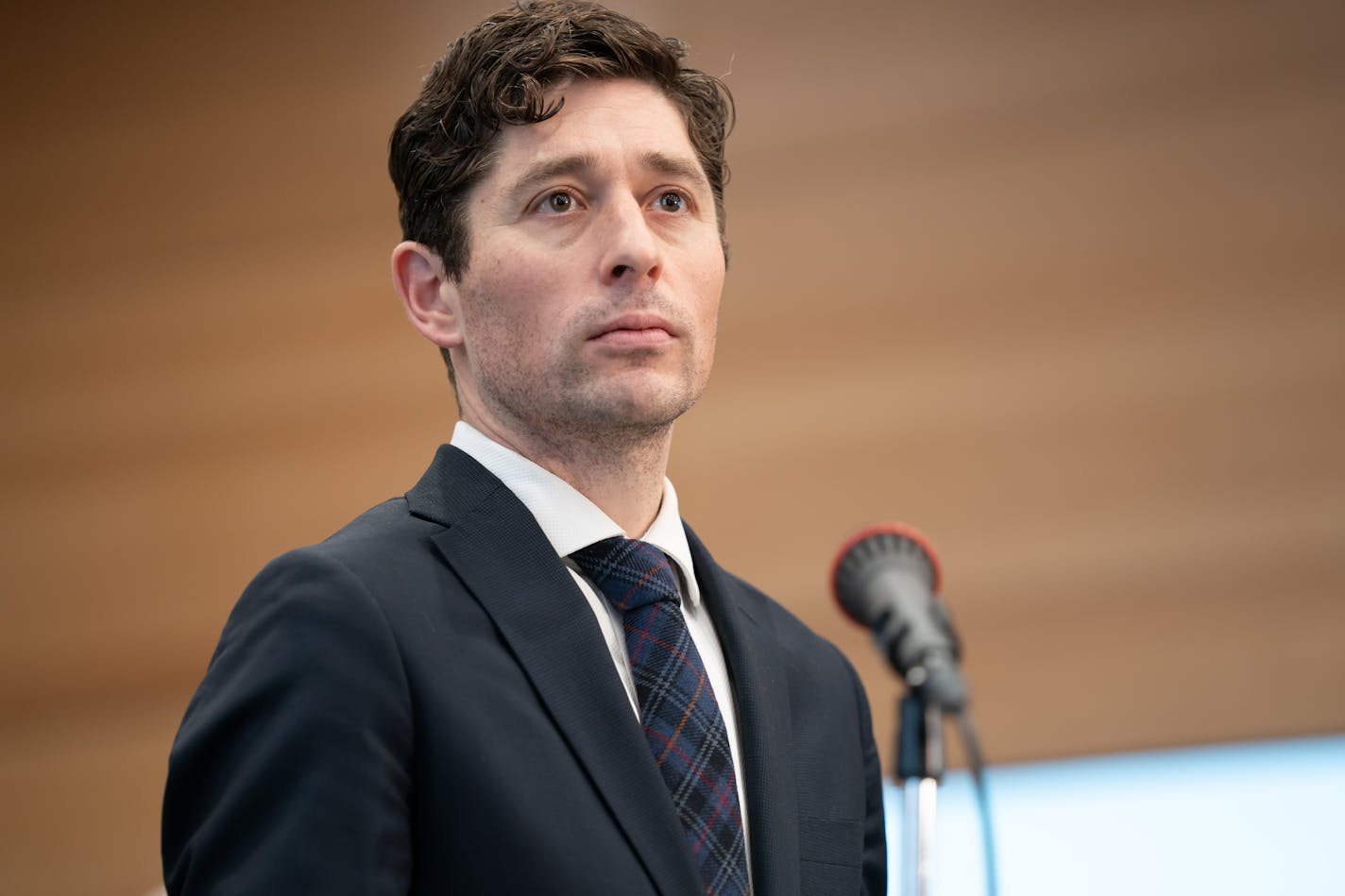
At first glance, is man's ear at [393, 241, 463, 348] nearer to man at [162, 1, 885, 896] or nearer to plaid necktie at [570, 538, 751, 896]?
man at [162, 1, 885, 896]

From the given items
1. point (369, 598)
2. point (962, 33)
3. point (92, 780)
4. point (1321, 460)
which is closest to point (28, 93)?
point (92, 780)

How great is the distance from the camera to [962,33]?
298cm

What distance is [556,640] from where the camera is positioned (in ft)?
3.59

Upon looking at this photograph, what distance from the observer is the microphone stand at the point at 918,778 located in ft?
3.18

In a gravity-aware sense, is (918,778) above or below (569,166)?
below

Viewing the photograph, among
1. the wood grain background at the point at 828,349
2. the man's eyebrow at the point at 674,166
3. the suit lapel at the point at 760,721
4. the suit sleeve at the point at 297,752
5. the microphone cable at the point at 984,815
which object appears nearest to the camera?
the suit sleeve at the point at 297,752

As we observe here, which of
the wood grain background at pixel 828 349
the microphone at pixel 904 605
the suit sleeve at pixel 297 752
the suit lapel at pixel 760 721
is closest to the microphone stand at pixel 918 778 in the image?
the microphone at pixel 904 605

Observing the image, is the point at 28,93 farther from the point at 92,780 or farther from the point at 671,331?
the point at 671,331

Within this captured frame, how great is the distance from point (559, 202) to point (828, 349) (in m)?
1.83

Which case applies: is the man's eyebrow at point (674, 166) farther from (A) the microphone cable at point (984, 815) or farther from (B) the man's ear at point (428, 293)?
(A) the microphone cable at point (984, 815)

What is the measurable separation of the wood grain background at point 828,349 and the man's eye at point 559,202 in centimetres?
180

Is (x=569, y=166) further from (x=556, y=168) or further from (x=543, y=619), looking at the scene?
(x=543, y=619)

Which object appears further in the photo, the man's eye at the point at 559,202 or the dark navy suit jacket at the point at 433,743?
the man's eye at the point at 559,202

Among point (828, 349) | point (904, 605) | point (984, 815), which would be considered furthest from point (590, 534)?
point (828, 349)
